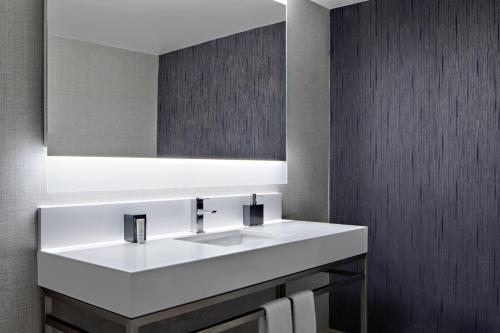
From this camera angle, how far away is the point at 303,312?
2.06 metres

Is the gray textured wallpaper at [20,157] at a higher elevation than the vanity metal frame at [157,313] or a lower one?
higher

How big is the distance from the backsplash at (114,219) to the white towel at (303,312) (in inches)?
21.4

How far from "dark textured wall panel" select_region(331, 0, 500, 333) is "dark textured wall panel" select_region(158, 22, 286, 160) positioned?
1.85 ft

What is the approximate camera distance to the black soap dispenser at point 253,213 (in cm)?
245

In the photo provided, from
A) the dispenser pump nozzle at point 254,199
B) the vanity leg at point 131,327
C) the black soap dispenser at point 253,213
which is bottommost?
the vanity leg at point 131,327

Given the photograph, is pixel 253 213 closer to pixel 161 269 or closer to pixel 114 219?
pixel 114 219

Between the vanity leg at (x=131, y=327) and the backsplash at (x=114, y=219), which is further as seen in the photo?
the backsplash at (x=114, y=219)

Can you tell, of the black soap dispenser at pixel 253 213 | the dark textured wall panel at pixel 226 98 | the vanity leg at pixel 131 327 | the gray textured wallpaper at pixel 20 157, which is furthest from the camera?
the black soap dispenser at pixel 253 213

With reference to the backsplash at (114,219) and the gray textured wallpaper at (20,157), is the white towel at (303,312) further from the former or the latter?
the gray textured wallpaper at (20,157)

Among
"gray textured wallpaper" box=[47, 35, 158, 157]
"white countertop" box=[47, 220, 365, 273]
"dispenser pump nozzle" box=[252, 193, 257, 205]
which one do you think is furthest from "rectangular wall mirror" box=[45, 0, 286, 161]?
"white countertop" box=[47, 220, 365, 273]

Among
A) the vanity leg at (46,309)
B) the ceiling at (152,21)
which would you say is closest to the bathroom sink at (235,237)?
the vanity leg at (46,309)

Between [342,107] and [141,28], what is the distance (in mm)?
1521

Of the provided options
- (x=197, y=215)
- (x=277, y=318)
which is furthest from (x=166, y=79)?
(x=277, y=318)

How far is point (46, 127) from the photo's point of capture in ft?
5.68
